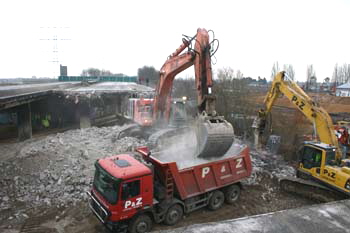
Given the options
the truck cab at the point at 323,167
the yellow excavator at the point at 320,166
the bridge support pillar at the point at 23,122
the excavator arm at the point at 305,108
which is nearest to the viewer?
the truck cab at the point at 323,167

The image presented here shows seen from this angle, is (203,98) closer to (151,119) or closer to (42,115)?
(151,119)

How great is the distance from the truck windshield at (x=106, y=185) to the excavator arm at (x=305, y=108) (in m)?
8.29

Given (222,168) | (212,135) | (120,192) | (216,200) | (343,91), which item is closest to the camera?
(120,192)

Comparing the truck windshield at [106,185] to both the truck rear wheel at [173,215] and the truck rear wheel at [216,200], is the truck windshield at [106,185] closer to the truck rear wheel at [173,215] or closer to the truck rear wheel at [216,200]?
the truck rear wheel at [173,215]

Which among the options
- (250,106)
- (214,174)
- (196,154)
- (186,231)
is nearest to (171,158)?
(196,154)

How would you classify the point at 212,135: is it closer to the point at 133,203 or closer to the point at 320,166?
the point at 133,203

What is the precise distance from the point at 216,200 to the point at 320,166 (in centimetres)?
410

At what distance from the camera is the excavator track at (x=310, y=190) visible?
855cm

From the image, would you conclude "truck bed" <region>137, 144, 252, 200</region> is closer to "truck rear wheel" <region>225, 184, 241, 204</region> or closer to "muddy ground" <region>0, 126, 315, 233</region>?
"truck rear wheel" <region>225, 184, 241, 204</region>

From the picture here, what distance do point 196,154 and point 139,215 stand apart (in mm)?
2755

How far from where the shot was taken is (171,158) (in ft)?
29.0

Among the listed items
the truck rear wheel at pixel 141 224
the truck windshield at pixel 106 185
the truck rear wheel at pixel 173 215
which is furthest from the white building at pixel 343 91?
the truck windshield at pixel 106 185

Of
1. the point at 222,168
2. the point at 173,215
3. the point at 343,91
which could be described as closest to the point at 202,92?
the point at 222,168

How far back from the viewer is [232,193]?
8.60 meters
